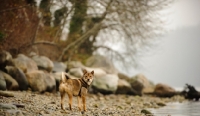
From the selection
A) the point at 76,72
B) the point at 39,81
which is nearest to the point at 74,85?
the point at 39,81

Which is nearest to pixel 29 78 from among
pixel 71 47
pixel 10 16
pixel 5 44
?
pixel 5 44

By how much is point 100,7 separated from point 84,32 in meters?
5.55

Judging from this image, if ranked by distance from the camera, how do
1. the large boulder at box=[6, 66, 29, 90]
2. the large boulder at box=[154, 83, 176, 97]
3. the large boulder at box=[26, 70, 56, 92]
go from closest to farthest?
the large boulder at box=[6, 66, 29, 90] → the large boulder at box=[26, 70, 56, 92] → the large boulder at box=[154, 83, 176, 97]

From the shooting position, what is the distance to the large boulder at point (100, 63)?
89.8 feet

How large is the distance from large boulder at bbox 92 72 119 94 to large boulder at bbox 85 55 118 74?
4.89 m

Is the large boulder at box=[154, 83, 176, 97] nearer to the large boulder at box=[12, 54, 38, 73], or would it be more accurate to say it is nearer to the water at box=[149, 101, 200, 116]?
the water at box=[149, 101, 200, 116]

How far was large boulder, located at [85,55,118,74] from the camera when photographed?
2738cm

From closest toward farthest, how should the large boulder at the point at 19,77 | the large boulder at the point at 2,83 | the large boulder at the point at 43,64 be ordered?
the large boulder at the point at 2,83 → the large boulder at the point at 19,77 → the large boulder at the point at 43,64

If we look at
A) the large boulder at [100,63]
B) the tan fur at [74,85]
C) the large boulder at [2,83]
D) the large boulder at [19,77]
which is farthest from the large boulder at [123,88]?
the tan fur at [74,85]

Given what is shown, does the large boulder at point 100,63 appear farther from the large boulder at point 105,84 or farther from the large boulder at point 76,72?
the large boulder at point 76,72

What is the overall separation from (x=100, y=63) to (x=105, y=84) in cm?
619

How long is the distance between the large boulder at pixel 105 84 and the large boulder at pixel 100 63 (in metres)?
4.89

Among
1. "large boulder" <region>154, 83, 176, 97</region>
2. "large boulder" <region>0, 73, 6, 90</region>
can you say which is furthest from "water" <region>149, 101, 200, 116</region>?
"large boulder" <region>154, 83, 176, 97</region>

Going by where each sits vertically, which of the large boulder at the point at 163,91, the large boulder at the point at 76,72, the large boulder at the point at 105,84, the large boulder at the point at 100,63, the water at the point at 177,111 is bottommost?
the water at the point at 177,111
